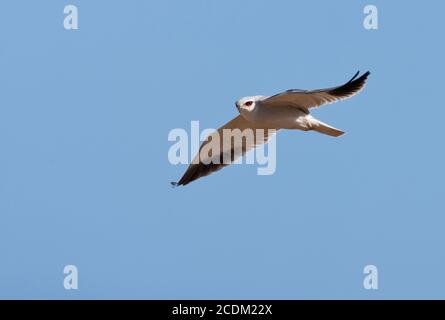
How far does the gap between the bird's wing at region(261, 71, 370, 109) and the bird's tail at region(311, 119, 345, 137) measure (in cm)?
24

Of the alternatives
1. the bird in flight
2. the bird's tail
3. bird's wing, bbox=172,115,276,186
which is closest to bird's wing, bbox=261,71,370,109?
the bird in flight

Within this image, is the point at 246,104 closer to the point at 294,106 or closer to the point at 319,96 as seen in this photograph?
the point at 294,106

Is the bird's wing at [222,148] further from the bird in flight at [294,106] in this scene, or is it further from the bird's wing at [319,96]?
the bird's wing at [319,96]

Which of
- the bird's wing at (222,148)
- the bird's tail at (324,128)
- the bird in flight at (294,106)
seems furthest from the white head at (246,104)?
the bird's wing at (222,148)

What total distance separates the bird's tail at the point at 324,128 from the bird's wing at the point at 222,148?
0.99 metres

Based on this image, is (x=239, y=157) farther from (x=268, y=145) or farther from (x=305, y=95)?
(x=305, y=95)

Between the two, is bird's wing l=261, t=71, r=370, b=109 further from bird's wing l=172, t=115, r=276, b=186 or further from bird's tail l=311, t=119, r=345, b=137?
bird's wing l=172, t=115, r=276, b=186

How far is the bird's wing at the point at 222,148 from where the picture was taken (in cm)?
1708

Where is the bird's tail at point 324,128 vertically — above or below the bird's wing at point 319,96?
below

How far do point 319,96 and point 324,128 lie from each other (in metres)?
0.39

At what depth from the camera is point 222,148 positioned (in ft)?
56.7

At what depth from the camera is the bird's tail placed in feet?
52.9

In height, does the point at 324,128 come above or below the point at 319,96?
below

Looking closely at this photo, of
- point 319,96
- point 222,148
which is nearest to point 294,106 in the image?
point 319,96
